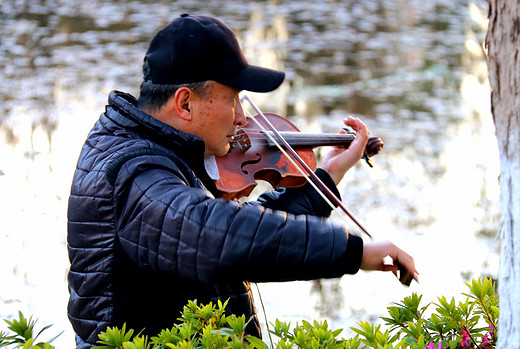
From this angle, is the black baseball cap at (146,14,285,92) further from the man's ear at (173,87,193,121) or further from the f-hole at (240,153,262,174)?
the f-hole at (240,153,262,174)

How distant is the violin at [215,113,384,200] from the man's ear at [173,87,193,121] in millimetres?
765

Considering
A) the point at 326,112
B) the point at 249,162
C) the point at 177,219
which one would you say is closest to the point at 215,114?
the point at 177,219

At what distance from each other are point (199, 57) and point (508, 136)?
0.74 meters

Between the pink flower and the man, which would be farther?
the pink flower

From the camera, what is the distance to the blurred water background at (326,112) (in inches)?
154

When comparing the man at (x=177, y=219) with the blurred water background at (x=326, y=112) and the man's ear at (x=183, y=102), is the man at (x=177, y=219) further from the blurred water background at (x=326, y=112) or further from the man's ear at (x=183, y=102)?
the blurred water background at (x=326, y=112)

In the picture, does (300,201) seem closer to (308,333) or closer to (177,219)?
(308,333)

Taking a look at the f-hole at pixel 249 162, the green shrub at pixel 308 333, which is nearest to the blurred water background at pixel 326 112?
the f-hole at pixel 249 162

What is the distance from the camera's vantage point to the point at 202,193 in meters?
1.55

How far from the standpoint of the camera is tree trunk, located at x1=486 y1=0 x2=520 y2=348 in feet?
4.94

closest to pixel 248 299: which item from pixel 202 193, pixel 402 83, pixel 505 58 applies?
pixel 202 193

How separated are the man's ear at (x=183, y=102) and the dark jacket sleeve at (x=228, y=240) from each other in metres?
0.32

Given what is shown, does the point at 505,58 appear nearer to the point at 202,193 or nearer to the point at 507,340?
the point at 507,340

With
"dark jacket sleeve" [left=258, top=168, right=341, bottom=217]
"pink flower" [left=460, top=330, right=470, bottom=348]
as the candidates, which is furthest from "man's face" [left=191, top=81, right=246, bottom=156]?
"pink flower" [left=460, top=330, right=470, bottom=348]
